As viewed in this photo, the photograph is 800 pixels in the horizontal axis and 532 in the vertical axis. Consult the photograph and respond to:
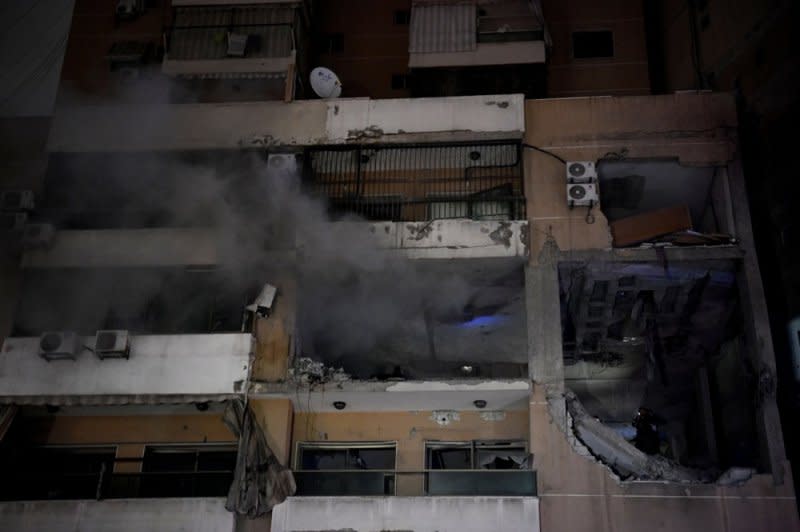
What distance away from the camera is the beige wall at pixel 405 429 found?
16.6 metres

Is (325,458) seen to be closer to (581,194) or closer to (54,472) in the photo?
(54,472)

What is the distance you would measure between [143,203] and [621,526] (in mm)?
11507

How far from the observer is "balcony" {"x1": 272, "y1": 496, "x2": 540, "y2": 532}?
14.3 metres

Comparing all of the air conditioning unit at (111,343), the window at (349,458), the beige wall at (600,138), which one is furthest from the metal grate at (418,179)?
the air conditioning unit at (111,343)

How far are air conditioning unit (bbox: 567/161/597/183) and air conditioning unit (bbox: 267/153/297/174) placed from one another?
18.3 feet

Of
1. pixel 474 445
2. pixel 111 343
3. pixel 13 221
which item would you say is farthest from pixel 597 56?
pixel 13 221

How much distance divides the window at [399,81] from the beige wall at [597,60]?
3688 millimetres

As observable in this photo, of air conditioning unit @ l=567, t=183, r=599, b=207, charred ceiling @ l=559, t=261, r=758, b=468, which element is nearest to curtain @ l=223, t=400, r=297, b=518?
charred ceiling @ l=559, t=261, r=758, b=468

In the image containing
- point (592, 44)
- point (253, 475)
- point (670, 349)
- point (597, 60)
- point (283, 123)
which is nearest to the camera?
point (253, 475)

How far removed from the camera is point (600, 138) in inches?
677

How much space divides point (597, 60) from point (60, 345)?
14590 mm

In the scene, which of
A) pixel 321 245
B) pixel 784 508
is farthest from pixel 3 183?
pixel 784 508

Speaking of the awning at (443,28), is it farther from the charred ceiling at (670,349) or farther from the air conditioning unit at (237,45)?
the charred ceiling at (670,349)

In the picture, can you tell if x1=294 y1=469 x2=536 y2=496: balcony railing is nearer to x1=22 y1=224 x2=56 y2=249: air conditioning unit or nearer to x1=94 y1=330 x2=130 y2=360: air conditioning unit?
x1=94 y1=330 x2=130 y2=360: air conditioning unit
